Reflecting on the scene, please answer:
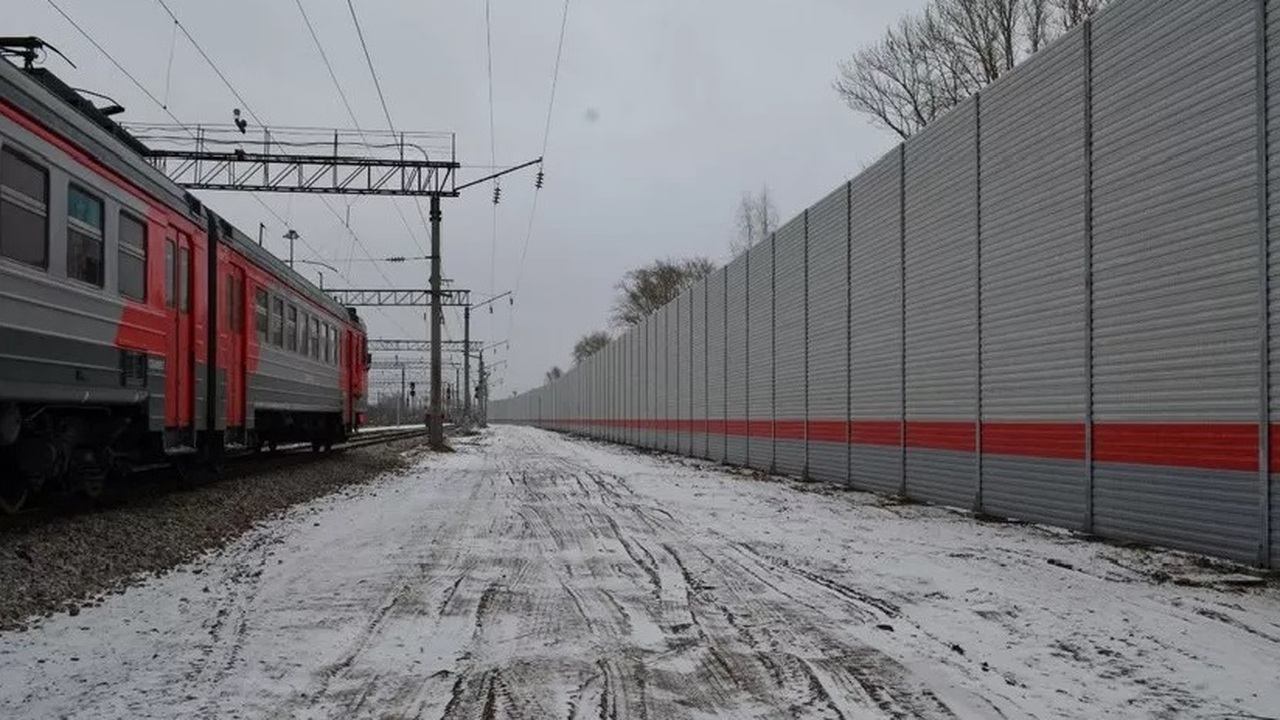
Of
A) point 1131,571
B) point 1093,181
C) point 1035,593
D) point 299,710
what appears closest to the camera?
point 299,710


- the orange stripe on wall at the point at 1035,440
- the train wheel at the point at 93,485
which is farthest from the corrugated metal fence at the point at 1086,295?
the train wheel at the point at 93,485

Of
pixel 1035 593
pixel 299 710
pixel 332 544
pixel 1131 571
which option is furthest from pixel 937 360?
pixel 299 710

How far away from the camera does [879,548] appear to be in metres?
9.18

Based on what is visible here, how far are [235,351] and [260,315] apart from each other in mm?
1695

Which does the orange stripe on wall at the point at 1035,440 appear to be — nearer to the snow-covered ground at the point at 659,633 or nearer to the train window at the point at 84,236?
the snow-covered ground at the point at 659,633

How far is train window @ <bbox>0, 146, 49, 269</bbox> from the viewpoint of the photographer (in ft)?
25.1

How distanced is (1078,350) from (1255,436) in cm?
249

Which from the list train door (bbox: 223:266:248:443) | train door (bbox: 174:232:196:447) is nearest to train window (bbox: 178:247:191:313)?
→ train door (bbox: 174:232:196:447)

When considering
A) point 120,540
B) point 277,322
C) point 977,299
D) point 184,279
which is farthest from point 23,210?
point 977,299

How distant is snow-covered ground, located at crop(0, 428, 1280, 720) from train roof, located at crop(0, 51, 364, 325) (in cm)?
398

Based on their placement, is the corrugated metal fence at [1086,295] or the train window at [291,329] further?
the train window at [291,329]

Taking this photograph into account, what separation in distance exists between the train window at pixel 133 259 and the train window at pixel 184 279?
1.12 meters

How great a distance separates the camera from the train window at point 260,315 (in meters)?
15.3

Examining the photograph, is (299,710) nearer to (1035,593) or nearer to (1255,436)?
(1035,593)
